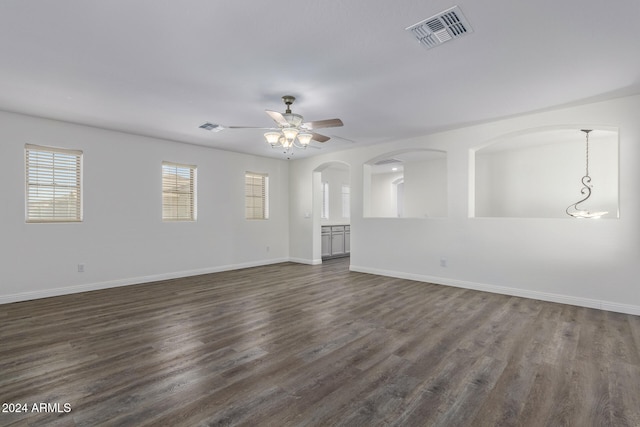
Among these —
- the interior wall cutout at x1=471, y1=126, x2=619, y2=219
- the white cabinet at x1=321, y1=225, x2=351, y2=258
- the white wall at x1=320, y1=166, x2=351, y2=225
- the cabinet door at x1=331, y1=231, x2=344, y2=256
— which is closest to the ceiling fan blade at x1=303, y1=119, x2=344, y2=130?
the interior wall cutout at x1=471, y1=126, x2=619, y2=219

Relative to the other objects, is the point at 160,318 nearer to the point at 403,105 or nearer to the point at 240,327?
the point at 240,327

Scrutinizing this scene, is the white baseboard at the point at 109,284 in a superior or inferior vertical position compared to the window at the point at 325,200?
inferior

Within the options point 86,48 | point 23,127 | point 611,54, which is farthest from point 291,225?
point 611,54

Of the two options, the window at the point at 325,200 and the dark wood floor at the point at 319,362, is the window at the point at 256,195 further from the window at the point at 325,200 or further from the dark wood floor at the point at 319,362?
the dark wood floor at the point at 319,362

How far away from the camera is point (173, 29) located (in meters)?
2.44

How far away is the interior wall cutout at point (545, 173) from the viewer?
18.2 feet

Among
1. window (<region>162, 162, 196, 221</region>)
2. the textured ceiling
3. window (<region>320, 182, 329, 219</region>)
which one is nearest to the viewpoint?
the textured ceiling

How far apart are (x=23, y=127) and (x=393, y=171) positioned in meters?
8.48

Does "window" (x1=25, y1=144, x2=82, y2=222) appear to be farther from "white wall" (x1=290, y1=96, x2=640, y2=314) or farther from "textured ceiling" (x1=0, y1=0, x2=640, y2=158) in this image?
"white wall" (x1=290, y1=96, x2=640, y2=314)

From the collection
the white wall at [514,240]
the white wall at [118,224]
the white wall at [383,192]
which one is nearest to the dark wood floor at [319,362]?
the white wall at [514,240]

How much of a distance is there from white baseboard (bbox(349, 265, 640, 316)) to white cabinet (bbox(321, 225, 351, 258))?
2201mm

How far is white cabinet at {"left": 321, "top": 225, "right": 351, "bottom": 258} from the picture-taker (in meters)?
8.35

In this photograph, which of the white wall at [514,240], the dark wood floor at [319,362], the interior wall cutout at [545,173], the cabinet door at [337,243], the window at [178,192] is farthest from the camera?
the cabinet door at [337,243]

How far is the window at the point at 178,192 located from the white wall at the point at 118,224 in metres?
0.13
